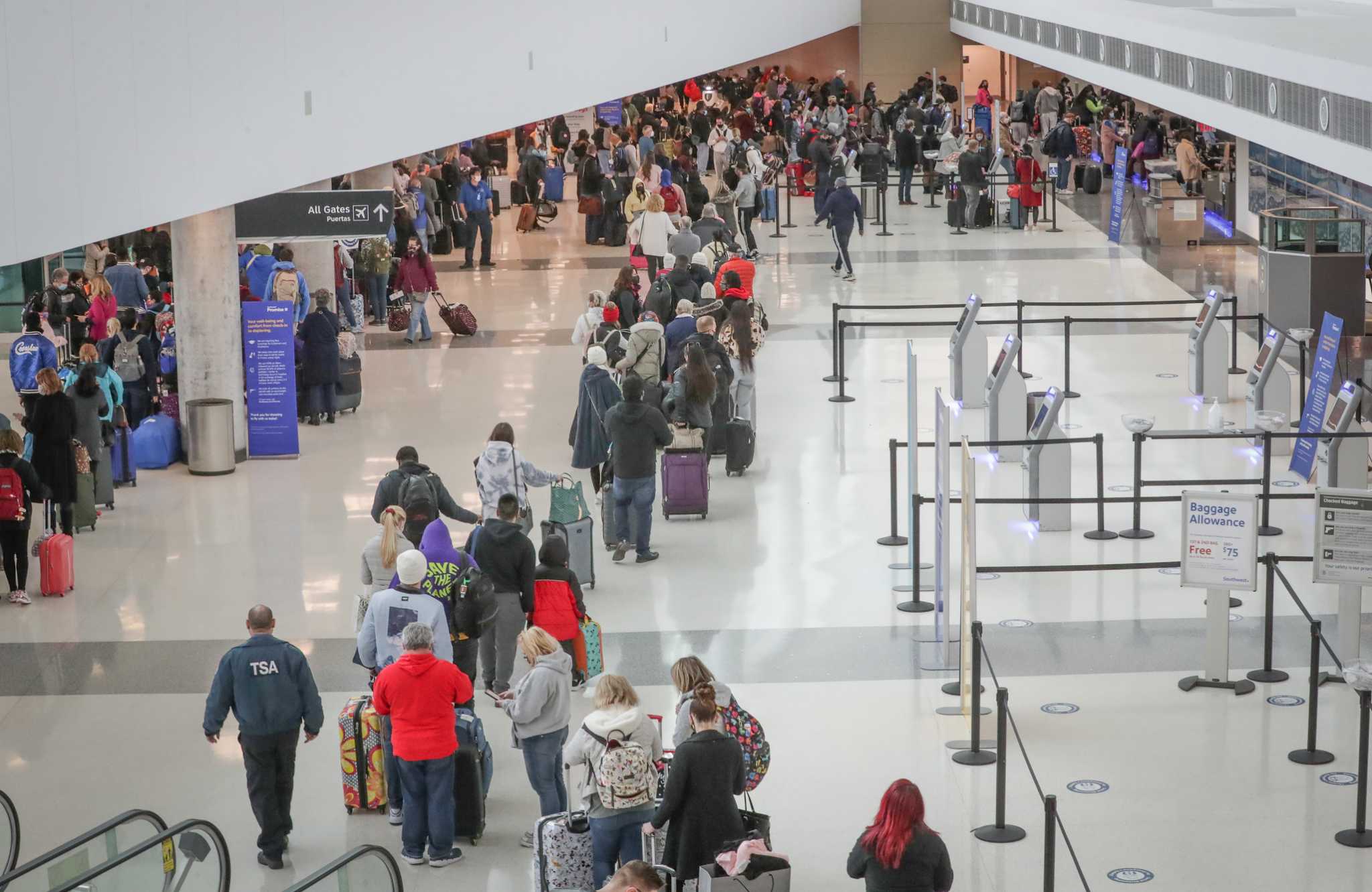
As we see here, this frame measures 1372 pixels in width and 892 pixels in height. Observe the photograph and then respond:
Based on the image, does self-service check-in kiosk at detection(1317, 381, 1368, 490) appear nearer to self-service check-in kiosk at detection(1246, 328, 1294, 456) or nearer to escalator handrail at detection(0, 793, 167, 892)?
self-service check-in kiosk at detection(1246, 328, 1294, 456)

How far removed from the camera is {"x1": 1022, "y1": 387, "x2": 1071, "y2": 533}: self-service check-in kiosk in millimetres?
13273

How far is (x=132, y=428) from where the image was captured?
16.5 meters

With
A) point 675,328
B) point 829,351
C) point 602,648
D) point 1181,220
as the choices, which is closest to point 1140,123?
point 1181,220

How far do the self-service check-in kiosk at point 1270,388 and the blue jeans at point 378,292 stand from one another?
37.6ft

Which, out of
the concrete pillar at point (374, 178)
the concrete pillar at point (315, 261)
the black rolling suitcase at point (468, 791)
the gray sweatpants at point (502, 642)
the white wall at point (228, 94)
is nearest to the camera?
the black rolling suitcase at point (468, 791)

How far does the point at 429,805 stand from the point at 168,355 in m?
9.36

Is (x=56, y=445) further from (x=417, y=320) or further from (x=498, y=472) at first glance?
(x=417, y=320)

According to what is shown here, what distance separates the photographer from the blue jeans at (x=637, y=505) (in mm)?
12742

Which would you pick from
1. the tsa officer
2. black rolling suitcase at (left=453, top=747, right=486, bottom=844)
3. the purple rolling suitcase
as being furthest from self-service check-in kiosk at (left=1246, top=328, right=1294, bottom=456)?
the tsa officer

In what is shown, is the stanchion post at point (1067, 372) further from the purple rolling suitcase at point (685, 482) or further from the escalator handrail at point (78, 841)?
the escalator handrail at point (78, 841)

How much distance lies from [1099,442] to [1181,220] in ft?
56.4

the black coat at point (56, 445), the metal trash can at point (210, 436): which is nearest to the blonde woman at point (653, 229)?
the metal trash can at point (210, 436)

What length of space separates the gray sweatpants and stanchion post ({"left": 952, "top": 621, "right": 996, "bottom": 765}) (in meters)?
2.57

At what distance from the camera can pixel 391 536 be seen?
9.80 metres
